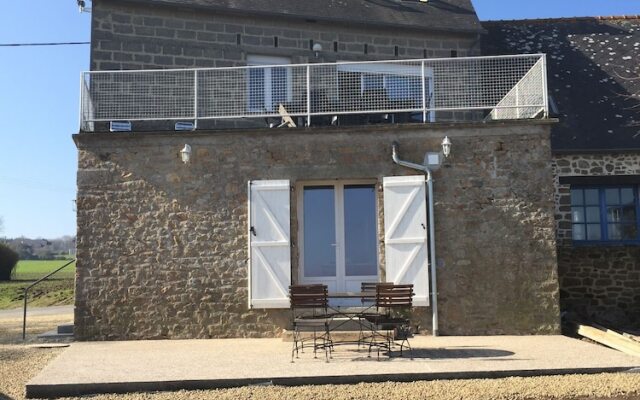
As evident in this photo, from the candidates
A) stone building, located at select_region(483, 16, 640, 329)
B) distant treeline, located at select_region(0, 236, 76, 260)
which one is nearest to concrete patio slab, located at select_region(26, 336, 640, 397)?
stone building, located at select_region(483, 16, 640, 329)

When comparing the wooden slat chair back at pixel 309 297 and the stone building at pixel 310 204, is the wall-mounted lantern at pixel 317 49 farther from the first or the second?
the wooden slat chair back at pixel 309 297

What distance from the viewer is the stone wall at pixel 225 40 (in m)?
11.4

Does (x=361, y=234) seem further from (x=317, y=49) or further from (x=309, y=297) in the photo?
(x=317, y=49)

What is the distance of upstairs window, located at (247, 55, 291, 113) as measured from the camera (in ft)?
30.8

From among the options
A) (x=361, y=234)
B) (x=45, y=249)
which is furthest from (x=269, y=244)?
(x=45, y=249)

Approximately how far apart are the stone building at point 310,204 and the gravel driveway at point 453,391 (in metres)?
2.73

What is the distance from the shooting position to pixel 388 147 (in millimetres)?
8914

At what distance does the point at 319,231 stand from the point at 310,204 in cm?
44

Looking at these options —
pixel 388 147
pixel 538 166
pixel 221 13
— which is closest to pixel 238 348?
pixel 388 147

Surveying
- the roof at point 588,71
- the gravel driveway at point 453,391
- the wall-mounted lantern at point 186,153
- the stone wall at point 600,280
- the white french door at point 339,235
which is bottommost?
the gravel driveway at point 453,391

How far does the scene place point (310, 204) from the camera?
30.0 ft

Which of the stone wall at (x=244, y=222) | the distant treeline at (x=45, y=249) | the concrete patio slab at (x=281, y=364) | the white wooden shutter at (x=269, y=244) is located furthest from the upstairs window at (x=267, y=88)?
the distant treeline at (x=45, y=249)

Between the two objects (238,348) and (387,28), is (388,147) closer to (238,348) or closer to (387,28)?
(238,348)

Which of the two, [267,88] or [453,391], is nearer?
[453,391]
